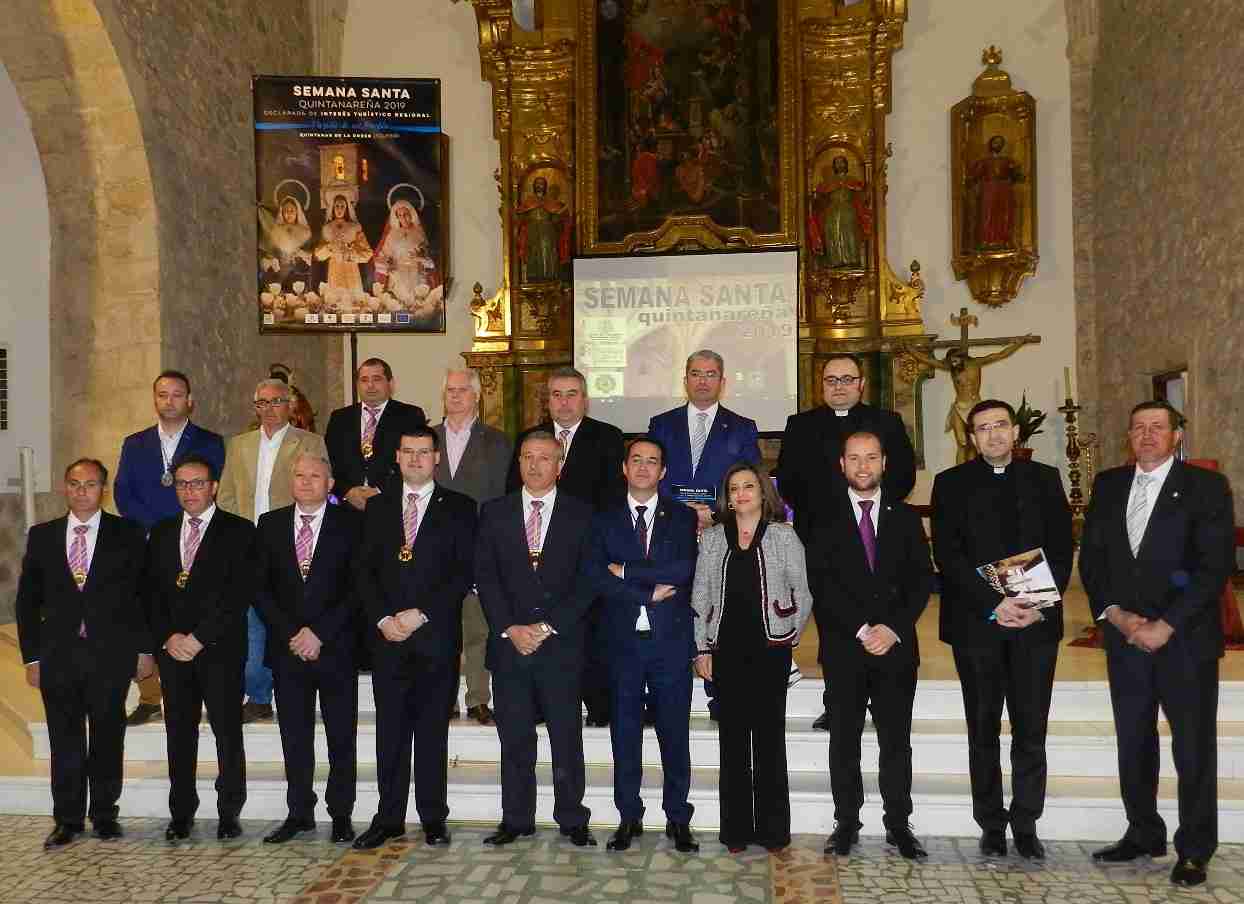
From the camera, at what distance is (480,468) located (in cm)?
464

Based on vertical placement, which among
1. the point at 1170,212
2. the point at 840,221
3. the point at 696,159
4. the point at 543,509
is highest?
the point at 696,159

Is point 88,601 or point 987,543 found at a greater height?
point 987,543

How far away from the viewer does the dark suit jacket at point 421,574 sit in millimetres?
3893

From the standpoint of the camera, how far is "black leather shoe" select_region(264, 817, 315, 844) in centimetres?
392

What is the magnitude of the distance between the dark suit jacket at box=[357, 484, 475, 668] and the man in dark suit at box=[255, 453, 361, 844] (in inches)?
4.4

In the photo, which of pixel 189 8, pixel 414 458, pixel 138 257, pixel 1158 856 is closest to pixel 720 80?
pixel 189 8

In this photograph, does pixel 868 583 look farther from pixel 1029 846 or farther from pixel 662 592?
pixel 1029 846

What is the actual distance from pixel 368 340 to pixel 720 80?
418cm

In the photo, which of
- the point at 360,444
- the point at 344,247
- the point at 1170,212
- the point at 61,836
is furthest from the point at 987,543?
the point at 1170,212

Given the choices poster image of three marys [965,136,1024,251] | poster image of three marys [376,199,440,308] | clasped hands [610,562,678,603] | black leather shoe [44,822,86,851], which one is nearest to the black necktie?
clasped hands [610,562,678,603]

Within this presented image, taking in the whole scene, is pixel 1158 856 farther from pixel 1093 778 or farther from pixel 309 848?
pixel 309 848

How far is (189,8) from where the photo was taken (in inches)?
332

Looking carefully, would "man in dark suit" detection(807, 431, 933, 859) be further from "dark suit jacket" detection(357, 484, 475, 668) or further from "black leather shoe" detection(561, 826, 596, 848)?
"dark suit jacket" detection(357, 484, 475, 668)

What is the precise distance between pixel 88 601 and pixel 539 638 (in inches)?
63.5
